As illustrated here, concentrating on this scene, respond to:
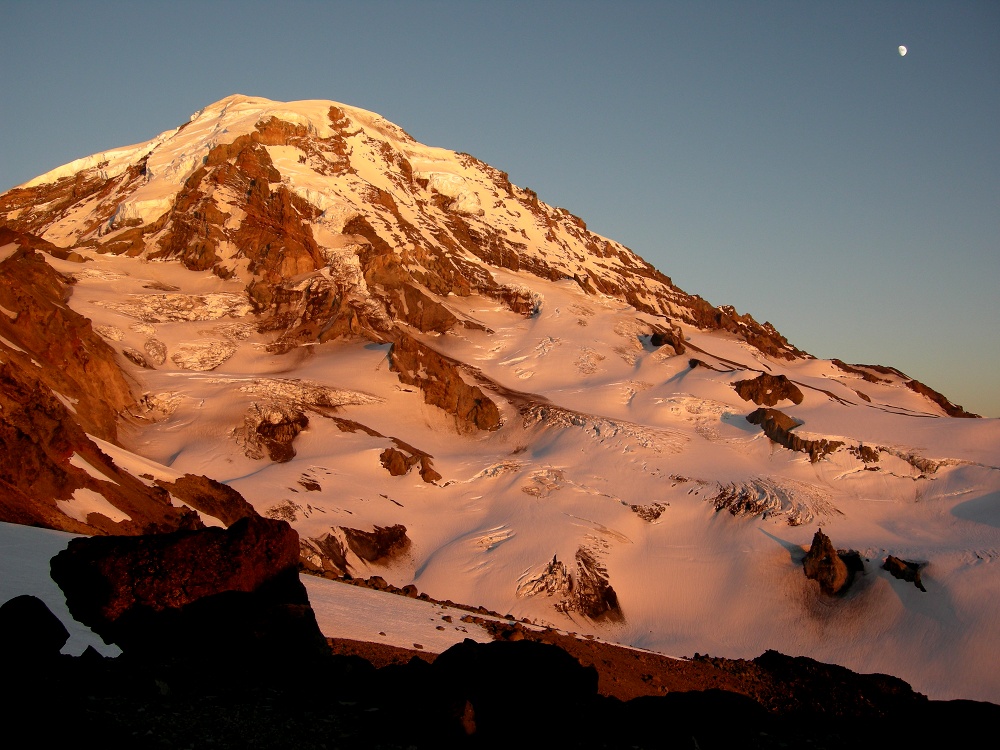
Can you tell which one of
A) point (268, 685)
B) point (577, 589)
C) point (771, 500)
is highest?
point (268, 685)

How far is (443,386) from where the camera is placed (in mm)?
65125

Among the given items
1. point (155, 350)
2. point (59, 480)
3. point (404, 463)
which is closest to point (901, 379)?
point (404, 463)

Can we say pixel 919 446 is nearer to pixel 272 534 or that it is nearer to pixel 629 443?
pixel 629 443

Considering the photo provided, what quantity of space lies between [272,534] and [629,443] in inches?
1815

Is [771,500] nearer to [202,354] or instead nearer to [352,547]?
[352,547]

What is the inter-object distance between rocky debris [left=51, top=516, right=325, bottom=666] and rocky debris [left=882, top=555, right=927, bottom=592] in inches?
1551

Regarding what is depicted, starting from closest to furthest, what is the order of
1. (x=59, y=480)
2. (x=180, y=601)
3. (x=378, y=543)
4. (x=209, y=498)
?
(x=180, y=601), (x=59, y=480), (x=209, y=498), (x=378, y=543)

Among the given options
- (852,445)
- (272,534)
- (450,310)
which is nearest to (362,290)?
(450,310)

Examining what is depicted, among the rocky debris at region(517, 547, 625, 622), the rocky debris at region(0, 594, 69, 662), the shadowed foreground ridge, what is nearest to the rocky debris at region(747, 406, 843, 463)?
the rocky debris at region(517, 547, 625, 622)

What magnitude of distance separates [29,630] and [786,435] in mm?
56545

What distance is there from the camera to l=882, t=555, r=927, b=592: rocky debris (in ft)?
142

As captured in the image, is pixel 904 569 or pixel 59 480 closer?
pixel 59 480

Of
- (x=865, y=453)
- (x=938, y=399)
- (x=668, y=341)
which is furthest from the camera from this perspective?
(x=938, y=399)

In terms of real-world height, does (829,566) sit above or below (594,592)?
above
